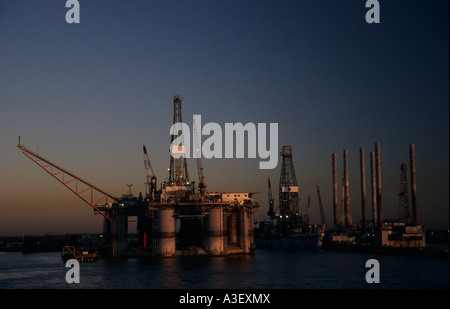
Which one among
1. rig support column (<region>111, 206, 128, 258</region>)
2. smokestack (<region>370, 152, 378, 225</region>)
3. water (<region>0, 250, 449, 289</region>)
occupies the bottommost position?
water (<region>0, 250, 449, 289</region>)

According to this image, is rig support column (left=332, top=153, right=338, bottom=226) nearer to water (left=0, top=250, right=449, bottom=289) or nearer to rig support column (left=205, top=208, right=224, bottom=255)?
rig support column (left=205, top=208, right=224, bottom=255)

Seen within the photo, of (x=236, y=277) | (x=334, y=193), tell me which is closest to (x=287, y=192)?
(x=334, y=193)

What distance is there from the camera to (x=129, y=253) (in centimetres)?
10150

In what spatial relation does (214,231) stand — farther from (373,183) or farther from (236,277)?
(373,183)

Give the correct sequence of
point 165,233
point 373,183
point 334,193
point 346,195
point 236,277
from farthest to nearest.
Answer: point 334,193 → point 346,195 → point 373,183 → point 165,233 → point 236,277

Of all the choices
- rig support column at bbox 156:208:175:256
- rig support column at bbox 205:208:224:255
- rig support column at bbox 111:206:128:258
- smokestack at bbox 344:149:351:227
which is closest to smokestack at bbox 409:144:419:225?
smokestack at bbox 344:149:351:227

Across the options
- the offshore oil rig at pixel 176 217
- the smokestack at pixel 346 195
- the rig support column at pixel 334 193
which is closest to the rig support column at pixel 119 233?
the offshore oil rig at pixel 176 217

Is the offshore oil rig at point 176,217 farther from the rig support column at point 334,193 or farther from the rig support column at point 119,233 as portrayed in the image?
the rig support column at point 334,193

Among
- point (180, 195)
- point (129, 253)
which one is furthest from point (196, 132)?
point (129, 253)

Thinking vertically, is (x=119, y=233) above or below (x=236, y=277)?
above

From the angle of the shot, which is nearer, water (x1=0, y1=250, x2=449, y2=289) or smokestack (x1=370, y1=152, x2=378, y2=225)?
water (x1=0, y1=250, x2=449, y2=289)

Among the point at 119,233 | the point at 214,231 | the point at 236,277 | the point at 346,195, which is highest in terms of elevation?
the point at 346,195
